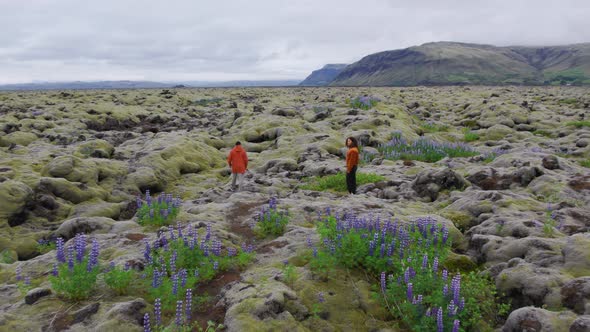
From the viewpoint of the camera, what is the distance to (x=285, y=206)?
13.4 meters

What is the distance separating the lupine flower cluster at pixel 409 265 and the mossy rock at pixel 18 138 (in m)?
24.0

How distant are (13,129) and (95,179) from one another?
15969mm

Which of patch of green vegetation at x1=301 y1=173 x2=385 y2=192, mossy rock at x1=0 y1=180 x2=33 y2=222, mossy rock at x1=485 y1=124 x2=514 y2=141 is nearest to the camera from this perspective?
mossy rock at x1=0 y1=180 x2=33 y2=222

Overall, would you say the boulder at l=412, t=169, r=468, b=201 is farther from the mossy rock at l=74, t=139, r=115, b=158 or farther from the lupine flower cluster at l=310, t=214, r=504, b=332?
the mossy rock at l=74, t=139, r=115, b=158

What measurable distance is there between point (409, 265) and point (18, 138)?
89.1 feet

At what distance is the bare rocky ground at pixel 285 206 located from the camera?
717 cm

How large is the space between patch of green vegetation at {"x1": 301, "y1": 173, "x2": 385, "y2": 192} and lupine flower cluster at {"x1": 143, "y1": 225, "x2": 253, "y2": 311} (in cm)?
839

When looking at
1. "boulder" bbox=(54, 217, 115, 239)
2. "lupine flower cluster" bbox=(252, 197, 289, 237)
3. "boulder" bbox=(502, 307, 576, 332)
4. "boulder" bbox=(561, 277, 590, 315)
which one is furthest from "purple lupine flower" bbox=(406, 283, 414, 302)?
"boulder" bbox=(54, 217, 115, 239)

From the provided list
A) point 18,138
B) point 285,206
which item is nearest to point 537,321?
point 285,206

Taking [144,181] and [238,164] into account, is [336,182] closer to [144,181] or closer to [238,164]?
[238,164]

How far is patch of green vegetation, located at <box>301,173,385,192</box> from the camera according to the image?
1781 cm

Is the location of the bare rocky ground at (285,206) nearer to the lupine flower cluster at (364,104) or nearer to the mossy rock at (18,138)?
the mossy rock at (18,138)

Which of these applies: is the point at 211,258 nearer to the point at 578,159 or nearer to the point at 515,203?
the point at 515,203

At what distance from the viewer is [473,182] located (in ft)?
54.4
